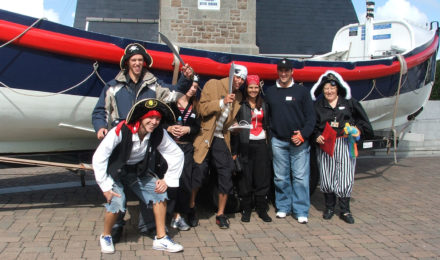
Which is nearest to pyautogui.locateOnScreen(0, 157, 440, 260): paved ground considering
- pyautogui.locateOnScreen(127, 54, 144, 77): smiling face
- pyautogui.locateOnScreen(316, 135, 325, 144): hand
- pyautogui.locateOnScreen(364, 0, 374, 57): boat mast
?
pyautogui.locateOnScreen(316, 135, 325, 144): hand

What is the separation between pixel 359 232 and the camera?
4008 millimetres

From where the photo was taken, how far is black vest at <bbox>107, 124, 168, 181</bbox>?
3.26 m

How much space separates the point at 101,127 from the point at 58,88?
708mm

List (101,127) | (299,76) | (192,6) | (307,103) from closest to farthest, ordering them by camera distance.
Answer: (101,127) < (307,103) < (299,76) < (192,6)

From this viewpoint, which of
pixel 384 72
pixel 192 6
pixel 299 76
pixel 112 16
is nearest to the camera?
pixel 299 76

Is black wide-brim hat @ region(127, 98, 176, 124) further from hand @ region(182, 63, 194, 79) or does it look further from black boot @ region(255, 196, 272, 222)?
black boot @ region(255, 196, 272, 222)

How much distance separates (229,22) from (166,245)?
8888 mm

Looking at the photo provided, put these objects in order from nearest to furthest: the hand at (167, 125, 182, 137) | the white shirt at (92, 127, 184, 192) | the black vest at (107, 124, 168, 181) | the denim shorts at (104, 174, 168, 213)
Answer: the white shirt at (92, 127, 184, 192) < the black vest at (107, 124, 168, 181) < the denim shorts at (104, 174, 168, 213) < the hand at (167, 125, 182, 137)

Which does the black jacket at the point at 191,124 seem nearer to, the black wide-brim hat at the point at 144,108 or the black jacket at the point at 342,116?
the black wide-brim hat at the point at 144,108

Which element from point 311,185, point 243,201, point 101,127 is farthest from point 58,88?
point 311,185

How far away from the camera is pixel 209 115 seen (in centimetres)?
391

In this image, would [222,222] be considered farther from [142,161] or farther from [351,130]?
[351,130]

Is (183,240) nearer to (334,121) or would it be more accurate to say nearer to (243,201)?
(243,201)

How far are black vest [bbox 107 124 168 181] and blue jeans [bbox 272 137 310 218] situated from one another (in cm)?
117
